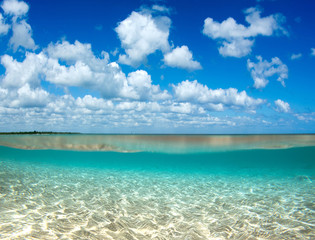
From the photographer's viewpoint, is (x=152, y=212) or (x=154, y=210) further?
(x=154, y=210)

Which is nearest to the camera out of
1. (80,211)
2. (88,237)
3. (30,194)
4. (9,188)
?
(88,237)

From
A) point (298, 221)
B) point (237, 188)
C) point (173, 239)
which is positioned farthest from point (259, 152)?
point (173, 239)

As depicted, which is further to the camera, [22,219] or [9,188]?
[9,188]

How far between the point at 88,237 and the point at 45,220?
5.30 ft

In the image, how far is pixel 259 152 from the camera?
121ft

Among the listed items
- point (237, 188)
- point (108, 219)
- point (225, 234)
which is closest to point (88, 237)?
point (108, 219)

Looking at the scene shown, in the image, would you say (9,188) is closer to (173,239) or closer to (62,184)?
(62,184)

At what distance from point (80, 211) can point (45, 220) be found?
0.98m

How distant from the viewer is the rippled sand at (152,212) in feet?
15.2

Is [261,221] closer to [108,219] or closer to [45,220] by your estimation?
[108,219]

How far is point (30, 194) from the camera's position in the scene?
750 centimetres

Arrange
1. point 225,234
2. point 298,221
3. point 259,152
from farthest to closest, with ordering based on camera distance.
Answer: point 259,152
point 298,221
point 225,234

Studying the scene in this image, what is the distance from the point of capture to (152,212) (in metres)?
6.01

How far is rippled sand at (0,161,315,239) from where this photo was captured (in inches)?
183
